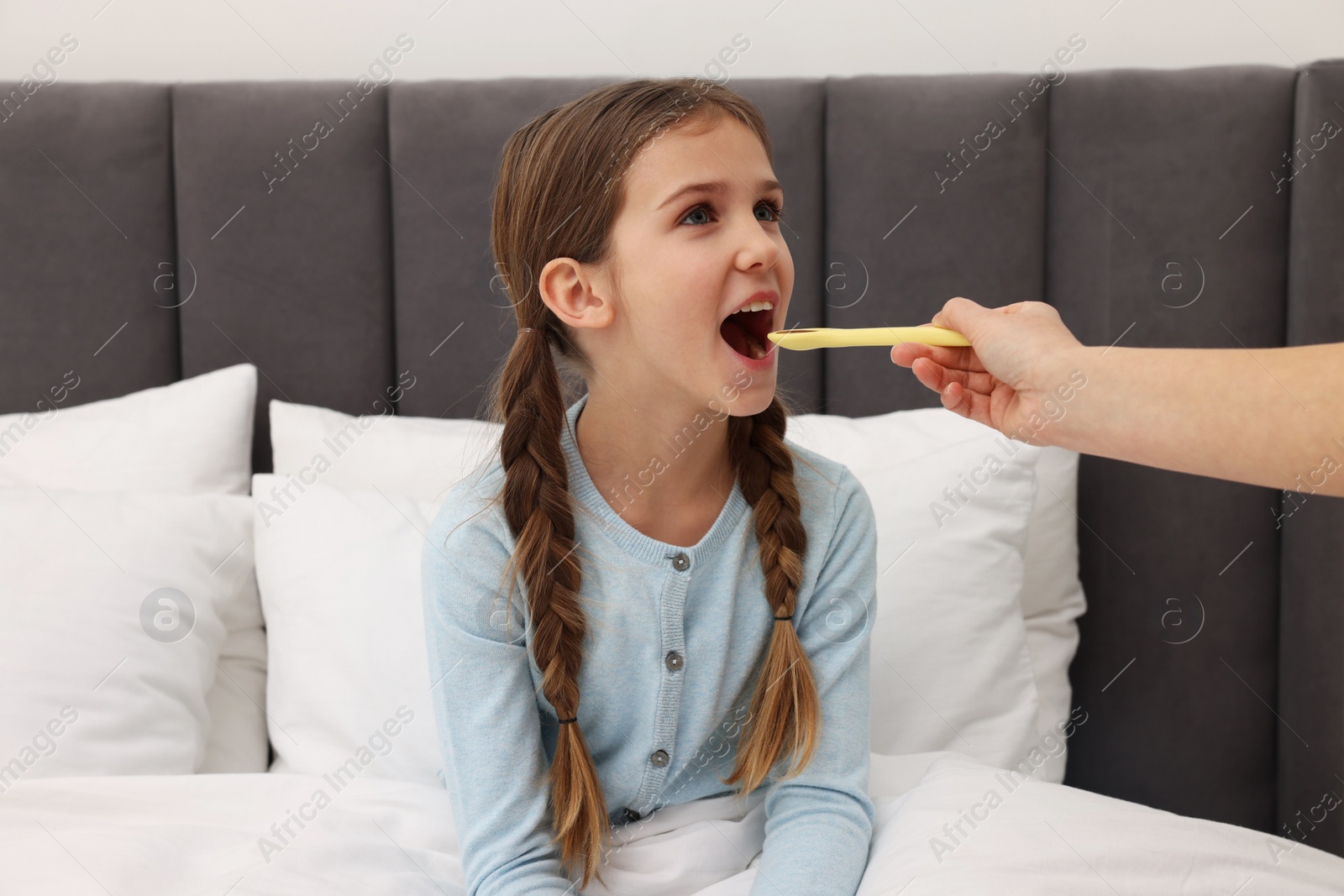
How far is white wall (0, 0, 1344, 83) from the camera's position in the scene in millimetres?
1447

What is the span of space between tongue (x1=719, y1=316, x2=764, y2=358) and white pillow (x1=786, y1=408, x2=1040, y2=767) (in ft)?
1.07

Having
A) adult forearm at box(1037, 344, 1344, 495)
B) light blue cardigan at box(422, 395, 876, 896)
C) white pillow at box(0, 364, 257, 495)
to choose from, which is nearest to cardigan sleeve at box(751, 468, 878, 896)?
light blue cardigan at box(422, 395, 876, 896)

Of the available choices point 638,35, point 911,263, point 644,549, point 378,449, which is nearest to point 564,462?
point 644,549

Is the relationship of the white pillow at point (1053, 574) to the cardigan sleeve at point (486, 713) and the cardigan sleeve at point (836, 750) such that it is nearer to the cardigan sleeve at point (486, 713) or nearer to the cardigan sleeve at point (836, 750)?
the cardigan sleeve at point (836, 750)

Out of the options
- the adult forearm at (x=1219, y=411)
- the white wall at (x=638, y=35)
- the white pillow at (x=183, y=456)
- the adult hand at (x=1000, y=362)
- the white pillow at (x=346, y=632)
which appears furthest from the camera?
the white wall at (x=638, y=35)

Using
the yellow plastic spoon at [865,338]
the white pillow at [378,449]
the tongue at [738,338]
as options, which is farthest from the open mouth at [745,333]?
the white pillow at [378,449]

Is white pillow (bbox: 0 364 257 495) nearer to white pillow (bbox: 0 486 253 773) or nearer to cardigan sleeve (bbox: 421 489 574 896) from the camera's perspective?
white pillow (bbox: 0 486 253 773)

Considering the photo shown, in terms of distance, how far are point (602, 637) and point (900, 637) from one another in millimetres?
427

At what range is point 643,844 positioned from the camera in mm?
951

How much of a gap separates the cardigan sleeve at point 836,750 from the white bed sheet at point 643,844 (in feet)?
0.11

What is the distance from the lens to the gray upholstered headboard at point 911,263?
1.35m

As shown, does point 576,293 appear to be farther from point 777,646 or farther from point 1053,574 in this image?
point 1053,574

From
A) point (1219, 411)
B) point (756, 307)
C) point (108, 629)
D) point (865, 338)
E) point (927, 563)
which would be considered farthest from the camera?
point (927, 563)

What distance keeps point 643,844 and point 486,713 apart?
0.67 ft
